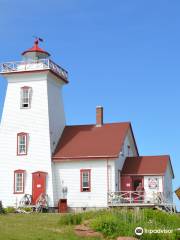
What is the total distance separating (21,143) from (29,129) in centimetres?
108

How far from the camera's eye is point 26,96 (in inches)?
1410

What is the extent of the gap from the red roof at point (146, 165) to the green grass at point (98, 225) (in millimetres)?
12575

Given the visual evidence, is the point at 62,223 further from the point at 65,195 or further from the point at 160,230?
the point at 65,195

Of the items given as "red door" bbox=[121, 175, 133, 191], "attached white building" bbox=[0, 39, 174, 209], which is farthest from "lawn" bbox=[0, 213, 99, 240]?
"red door" bbox=[121, 175, 133, 191]

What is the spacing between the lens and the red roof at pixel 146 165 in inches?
1345

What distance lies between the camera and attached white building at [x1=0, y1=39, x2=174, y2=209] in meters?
33.6

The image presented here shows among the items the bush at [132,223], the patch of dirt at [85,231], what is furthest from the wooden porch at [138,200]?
the patch of dirt at [85,231]

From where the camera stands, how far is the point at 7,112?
3603 centimetres

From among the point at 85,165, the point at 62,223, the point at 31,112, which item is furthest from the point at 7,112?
the point at 62,223

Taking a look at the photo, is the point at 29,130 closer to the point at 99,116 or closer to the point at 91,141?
the point at 91,141

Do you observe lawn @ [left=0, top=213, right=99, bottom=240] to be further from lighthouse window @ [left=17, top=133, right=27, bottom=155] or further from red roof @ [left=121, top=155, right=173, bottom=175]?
red roof @ [left=121, top=155, right=173, bottom=175]

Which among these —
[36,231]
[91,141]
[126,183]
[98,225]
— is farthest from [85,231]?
[91,141]

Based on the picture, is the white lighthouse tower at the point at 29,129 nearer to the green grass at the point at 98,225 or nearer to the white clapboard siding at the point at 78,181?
the white clapboard siding at the point at 78,181

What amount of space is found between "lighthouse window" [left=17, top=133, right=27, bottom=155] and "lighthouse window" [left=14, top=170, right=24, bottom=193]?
52.5 inches
